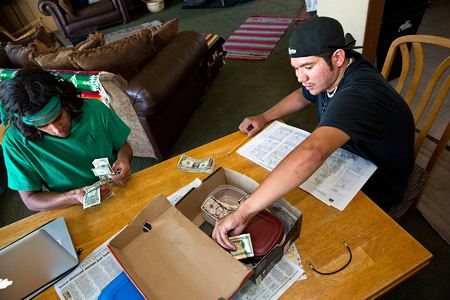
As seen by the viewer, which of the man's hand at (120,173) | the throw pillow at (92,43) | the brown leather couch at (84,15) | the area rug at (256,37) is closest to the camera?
the man's hand at (120,173)

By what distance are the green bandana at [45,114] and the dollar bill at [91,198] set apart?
0.32 m

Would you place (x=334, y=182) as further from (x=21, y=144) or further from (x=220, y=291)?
(x=21, y=144)

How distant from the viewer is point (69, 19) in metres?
4.98

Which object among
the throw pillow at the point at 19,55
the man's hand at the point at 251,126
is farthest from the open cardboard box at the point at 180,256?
the throw pillow at the point at 19,55

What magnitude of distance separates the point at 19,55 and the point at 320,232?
2.71 m

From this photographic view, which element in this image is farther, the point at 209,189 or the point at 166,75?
the point at 166,75

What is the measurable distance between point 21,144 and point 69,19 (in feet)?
16.1

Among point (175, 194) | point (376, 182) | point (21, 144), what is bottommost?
point (376, 182)

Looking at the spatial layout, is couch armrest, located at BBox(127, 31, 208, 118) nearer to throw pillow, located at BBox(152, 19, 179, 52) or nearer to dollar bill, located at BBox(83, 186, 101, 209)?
throw pillow, located at BBox(152, 19, 179, 52)

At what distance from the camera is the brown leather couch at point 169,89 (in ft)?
6.47

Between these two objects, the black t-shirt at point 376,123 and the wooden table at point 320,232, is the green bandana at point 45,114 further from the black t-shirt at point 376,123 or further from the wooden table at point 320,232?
the black t-shirt at point 376,123

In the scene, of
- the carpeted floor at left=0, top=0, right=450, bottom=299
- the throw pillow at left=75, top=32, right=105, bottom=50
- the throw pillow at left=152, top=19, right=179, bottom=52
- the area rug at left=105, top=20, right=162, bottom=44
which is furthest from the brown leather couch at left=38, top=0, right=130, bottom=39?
the throw pillow at left=75, top=32, right=105, bottom=50

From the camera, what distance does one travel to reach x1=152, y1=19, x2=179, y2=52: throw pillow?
2.45 metres

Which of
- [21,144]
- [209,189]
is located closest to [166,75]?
[21,144]
